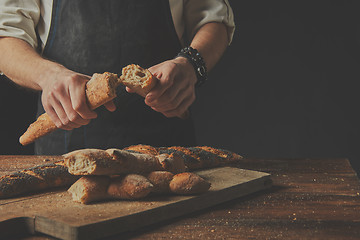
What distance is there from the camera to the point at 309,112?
314 centimetres

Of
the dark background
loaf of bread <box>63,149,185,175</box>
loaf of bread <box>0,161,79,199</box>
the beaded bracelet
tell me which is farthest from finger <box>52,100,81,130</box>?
the dark background

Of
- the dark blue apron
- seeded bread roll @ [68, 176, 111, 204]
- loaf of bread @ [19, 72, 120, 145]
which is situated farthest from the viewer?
the dark blue apron

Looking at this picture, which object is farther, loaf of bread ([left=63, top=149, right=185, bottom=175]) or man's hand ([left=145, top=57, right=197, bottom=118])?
man's hand ([left=145, top=57, right=197, bottom=118])

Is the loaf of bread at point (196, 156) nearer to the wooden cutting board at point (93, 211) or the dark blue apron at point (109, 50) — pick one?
the wooden cutting board at point (93, 211)

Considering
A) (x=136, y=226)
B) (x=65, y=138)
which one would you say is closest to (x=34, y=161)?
(x=65, y=138)

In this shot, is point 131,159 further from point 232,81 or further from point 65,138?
point 232,81

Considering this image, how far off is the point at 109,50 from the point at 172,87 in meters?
0.46

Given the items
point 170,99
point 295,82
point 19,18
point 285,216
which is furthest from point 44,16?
point 295,82

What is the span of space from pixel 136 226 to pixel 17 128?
63.9 inches

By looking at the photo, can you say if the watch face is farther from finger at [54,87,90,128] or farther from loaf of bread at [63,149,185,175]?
loaf of bread at [63,149,185,175]

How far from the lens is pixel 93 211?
3.19 feet

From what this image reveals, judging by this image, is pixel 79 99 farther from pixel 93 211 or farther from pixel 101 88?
pixel 93 211

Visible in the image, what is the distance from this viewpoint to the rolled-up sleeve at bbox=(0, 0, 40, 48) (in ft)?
5.60

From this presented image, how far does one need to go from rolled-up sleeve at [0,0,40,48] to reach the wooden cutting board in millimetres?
788
